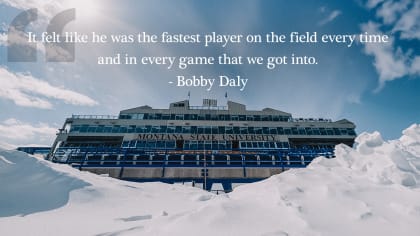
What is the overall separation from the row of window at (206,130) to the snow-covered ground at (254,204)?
3318cm

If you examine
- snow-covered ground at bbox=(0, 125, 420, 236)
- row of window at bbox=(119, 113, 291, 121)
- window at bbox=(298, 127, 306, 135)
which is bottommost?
snow-covered ground at bbox=(0, 125, 420, 236)

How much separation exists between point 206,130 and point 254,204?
3619 centimetres

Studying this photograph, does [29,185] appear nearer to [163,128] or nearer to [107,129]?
[163,128]

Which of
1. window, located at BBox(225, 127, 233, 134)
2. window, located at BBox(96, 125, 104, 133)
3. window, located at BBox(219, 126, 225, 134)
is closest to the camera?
window, located at BBox(96, 125, 104, 133)

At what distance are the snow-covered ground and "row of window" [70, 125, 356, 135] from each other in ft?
109

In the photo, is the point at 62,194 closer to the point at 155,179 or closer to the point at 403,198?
the point at 403,198

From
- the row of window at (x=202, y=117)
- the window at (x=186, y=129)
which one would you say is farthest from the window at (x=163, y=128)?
the window at (x=186, y=129)

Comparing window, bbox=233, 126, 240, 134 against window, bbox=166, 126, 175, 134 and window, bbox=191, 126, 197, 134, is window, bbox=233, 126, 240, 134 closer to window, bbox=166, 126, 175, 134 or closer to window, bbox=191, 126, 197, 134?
window, bbox=191, 126, 197, 134

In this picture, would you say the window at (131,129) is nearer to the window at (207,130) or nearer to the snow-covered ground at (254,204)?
the window at (207,130)

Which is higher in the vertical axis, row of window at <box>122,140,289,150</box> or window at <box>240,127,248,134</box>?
window at <box>240,127,248,134</box>

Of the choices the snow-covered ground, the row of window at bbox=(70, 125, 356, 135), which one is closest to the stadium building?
the row of window at bbox=(70, 125, 356, 135)

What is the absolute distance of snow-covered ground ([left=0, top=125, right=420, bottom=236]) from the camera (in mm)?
4074

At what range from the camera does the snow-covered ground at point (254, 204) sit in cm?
407

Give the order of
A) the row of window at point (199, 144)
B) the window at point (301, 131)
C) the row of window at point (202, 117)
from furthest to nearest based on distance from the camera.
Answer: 1. the window at point (301, 131)
2. the row of window at point (202, 117)
3. the row of window at point (199, 144)
